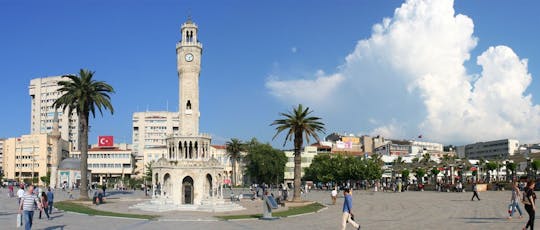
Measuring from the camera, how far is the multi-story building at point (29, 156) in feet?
475

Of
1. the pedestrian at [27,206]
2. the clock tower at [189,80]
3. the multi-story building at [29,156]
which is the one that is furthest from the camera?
the multi-story building at [29,156]

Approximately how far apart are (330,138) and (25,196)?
181 meters

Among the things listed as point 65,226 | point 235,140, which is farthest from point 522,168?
point 65,226

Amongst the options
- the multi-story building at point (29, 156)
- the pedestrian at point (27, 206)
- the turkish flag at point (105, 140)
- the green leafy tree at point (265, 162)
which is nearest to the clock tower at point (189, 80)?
the pedestrian at point (27, 206)

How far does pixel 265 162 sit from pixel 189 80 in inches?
2381

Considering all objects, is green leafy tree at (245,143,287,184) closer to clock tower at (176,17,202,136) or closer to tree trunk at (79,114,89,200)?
clock tower at (176,17,202,136)

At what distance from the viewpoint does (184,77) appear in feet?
178

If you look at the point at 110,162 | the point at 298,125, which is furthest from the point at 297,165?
the point at 110,162

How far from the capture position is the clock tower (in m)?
53.5

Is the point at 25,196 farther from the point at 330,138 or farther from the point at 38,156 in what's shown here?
the point at 330,138

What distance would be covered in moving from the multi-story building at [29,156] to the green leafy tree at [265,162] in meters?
63.0

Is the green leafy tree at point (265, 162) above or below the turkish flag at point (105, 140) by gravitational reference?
below

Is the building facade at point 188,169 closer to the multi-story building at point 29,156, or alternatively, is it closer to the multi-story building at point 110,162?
the multi-story building at point 110,162

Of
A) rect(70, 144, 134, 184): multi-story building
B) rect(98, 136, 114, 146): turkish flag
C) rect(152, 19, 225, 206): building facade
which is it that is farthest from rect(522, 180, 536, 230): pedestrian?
rect(98, 136, 114, 146): turkish flag
